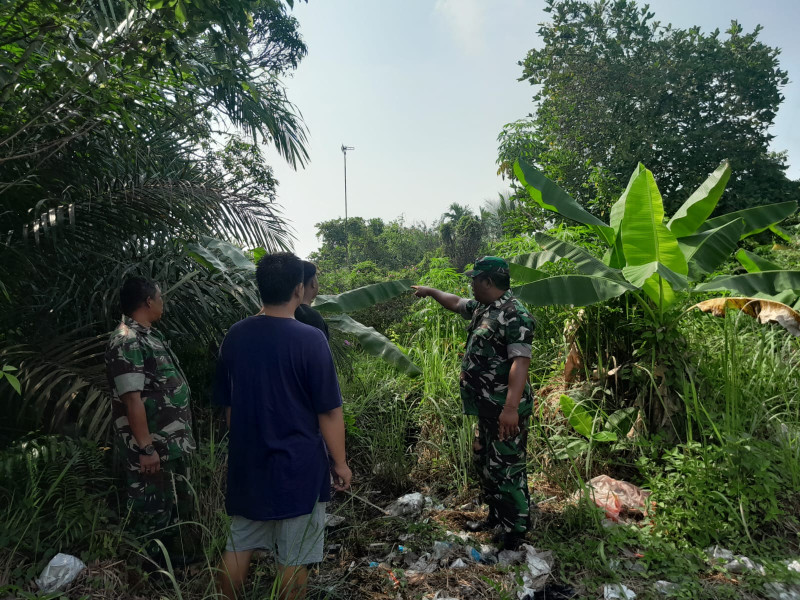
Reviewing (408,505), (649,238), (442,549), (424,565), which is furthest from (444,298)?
(424,565)

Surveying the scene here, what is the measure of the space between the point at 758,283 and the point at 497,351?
7.89 ft

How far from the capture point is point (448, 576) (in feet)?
9.58

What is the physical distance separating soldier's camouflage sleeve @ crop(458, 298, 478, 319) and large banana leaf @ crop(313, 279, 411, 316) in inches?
21.4

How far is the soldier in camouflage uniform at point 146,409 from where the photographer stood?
2.67 meters

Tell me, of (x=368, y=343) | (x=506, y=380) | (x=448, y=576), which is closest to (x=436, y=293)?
(x=368, y=343)

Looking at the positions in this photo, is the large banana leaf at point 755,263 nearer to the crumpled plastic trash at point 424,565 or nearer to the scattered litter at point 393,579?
the crumpled plastic trash at point 424,565

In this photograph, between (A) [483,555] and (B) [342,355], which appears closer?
(A) [483,555]

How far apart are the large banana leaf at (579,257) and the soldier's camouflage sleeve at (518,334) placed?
1329 mm

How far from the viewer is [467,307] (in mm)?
Result: 3879

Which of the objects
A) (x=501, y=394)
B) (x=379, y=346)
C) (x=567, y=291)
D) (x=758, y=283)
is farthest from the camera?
(x=379, y=346)

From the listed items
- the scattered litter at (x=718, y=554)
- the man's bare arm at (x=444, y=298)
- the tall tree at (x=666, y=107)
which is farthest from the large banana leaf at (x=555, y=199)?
the tall tree at (x=666, y=107)

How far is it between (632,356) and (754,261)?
2092 millimetres

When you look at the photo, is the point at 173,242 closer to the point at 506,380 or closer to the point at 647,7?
the point at 506,380

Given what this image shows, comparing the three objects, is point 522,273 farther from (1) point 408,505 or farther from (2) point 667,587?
(2) point 667,587
